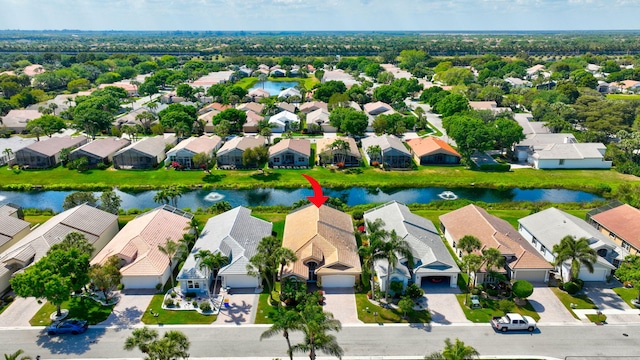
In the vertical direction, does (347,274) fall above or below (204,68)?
below

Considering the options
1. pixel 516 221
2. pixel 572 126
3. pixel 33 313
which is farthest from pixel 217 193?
pixel 572 126

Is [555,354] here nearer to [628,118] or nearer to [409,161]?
[409,161]

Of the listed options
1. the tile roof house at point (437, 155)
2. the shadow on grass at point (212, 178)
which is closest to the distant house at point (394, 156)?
the tile roof house at point (437, 155)

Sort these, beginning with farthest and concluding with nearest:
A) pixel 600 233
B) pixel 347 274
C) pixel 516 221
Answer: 1. pixel 516 221
2. pixel 600 233
3. pixel 347 274

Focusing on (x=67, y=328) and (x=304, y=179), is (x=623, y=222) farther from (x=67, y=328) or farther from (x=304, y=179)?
(x=67, y=328)

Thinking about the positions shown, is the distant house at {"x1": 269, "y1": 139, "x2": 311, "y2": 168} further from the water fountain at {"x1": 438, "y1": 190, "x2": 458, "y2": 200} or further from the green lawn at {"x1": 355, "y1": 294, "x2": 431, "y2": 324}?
the green lawn at {"x1": 355, "y1": 294, "x2": 431, "y2": 324}

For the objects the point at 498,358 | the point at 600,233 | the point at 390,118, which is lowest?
the point at 498,358
